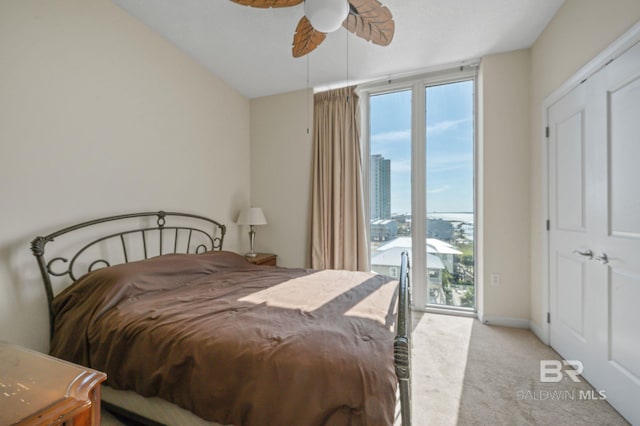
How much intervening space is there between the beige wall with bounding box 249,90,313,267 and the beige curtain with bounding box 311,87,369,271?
170mm

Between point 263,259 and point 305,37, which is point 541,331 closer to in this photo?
point 263,259

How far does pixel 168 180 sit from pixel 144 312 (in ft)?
4.86

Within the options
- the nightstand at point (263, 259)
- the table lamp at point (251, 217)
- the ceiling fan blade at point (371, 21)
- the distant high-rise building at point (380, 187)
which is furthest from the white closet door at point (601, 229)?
the table lamp at point (251, 217)

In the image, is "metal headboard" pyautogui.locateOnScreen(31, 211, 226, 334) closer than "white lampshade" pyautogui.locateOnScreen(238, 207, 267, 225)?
Yes

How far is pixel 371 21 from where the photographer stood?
2.06m

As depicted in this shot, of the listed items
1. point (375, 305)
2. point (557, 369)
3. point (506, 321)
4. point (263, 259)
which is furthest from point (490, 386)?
point (263, 259)

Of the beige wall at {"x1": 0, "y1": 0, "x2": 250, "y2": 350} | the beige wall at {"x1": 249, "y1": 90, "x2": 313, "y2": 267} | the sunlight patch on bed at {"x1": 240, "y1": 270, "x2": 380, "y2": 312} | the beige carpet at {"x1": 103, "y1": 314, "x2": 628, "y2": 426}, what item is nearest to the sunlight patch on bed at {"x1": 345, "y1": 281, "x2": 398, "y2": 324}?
the sunlight patch on bed at {"x1": 240, "y1": 270, "x2": 380, "y2": 312}

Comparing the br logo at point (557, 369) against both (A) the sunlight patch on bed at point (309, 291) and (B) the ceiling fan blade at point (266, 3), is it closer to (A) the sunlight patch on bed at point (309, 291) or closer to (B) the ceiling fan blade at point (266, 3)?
(A) the sunlight patch on bed at point (309, 291)

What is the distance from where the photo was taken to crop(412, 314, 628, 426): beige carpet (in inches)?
63.5

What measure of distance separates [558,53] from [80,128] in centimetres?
381

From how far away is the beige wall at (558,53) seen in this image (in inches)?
67.4

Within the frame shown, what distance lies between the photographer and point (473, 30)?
2490 millimetres

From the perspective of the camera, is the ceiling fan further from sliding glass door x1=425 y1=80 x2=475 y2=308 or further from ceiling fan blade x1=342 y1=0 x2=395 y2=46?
sliding glass door x1=425 y1=80 x2=475 y2=308

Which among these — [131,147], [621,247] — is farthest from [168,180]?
[621,247]
